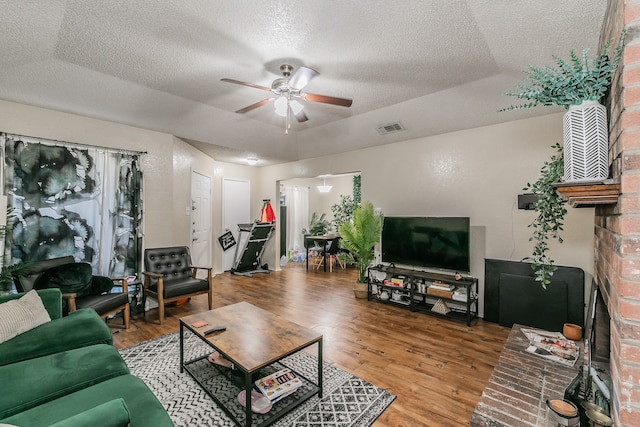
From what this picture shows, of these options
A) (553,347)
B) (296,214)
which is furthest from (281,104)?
(296,214)

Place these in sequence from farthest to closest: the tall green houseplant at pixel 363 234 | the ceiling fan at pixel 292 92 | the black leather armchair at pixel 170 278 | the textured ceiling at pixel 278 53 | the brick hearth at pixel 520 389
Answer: the tall green houseplant at pixel 363 234, the black leather armchair at pixel 170 278, the ceiling fan at pixel 292 92, the textured ceiling at pixel 278 53, the brick hearth at pixel 520 389

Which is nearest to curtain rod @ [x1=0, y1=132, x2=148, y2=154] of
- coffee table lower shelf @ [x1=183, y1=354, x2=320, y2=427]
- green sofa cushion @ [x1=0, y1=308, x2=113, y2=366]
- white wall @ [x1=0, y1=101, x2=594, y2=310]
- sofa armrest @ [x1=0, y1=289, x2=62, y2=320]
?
white wall @ [x1=0, y1=101, x2=594, y2=310]

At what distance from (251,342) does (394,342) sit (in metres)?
1.74

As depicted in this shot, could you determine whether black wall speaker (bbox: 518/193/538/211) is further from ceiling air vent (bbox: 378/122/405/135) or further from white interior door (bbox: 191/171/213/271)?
white interior door (bbox: 191/171/213/271)

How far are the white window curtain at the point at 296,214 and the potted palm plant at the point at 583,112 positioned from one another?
745cm

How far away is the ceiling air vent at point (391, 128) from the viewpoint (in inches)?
169

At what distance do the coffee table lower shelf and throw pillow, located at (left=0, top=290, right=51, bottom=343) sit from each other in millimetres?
1143

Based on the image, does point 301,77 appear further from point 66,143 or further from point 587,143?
point 66,143

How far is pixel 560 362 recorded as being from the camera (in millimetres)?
1868

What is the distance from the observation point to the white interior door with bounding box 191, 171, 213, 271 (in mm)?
5395

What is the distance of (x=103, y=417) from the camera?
0.98 m

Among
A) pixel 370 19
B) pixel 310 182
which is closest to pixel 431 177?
pixel 370 19

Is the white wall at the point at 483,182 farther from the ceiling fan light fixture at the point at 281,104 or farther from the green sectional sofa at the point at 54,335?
the green sectional sofa at the point at 54,335

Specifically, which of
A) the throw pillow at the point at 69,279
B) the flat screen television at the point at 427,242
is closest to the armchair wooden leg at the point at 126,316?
the throw pillow at the point at 69,279
